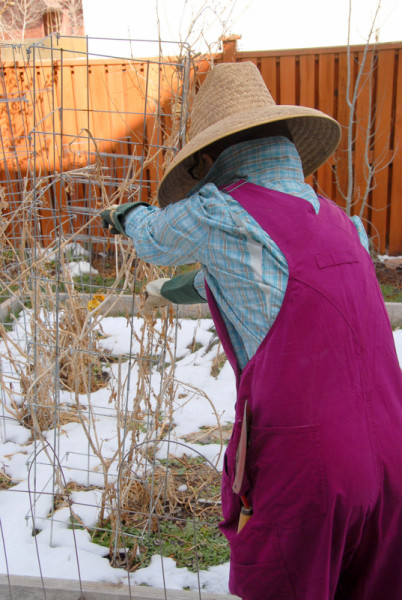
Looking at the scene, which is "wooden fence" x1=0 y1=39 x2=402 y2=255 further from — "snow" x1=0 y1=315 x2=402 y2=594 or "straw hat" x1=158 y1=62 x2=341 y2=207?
"straw hat" x1=158 y1=62 x2=341 y2=207

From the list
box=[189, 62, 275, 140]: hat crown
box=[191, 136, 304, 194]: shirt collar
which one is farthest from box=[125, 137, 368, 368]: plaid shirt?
box=[189, 62, 275, 140]: hat crown

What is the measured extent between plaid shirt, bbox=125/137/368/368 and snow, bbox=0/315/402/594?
0.60 metres

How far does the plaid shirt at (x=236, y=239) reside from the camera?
→ 1191 mm

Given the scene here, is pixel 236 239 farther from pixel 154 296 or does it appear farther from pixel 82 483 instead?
pixel 82 483

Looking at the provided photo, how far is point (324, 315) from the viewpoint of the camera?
1160 mm

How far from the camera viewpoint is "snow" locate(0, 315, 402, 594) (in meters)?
2.01

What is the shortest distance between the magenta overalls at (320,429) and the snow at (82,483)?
2.22 feet

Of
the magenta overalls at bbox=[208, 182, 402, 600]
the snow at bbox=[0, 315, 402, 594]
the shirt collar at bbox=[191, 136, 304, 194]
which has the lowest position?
the snow at bbox=[0, 315, 402, 594]

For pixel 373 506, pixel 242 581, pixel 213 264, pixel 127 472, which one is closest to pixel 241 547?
pixel 242 581

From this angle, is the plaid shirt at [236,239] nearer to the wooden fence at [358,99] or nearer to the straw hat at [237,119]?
the straw hat at [237,119]

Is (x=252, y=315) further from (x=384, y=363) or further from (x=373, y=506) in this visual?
(x=373, y=506)

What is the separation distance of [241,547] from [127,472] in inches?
40.6

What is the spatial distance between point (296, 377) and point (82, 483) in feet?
5.79

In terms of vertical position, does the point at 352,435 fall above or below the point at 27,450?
above
